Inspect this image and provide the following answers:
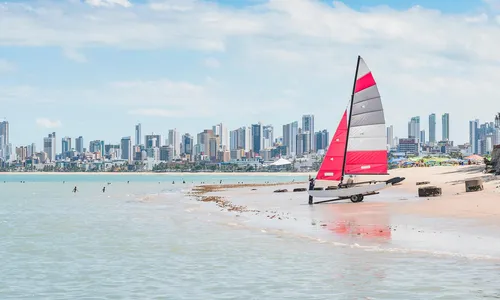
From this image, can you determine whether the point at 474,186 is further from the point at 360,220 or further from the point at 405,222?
the point at 405,222

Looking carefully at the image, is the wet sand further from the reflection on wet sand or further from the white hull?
the white hull

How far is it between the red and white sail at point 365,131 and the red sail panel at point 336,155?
0.54 meters

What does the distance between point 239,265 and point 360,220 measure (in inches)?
726

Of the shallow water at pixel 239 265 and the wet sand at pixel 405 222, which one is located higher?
the wet sand at pixel 405 222

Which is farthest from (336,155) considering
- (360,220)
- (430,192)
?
(360,220)

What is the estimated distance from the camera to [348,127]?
61.1 metres

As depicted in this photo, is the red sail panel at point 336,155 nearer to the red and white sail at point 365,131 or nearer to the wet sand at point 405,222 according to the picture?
the red and white sail at point 365,131

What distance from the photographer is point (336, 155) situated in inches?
2419

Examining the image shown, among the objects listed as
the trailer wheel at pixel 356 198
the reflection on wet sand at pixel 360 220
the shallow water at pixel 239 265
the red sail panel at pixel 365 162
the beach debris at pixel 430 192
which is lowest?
the shallow water at pixel 239 265

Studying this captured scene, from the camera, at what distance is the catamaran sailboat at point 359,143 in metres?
60.2

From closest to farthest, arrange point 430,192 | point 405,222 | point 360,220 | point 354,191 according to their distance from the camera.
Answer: point 405,222, point 360,220, point 430,192, point 354,191

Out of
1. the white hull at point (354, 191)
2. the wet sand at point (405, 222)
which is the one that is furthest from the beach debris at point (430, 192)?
the white hull at point (354, 191)

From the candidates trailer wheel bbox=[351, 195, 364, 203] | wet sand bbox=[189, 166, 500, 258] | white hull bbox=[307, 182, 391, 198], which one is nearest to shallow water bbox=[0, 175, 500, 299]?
wet sand bbox=[189, 166, 500, 258]

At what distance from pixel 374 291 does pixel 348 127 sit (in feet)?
134
